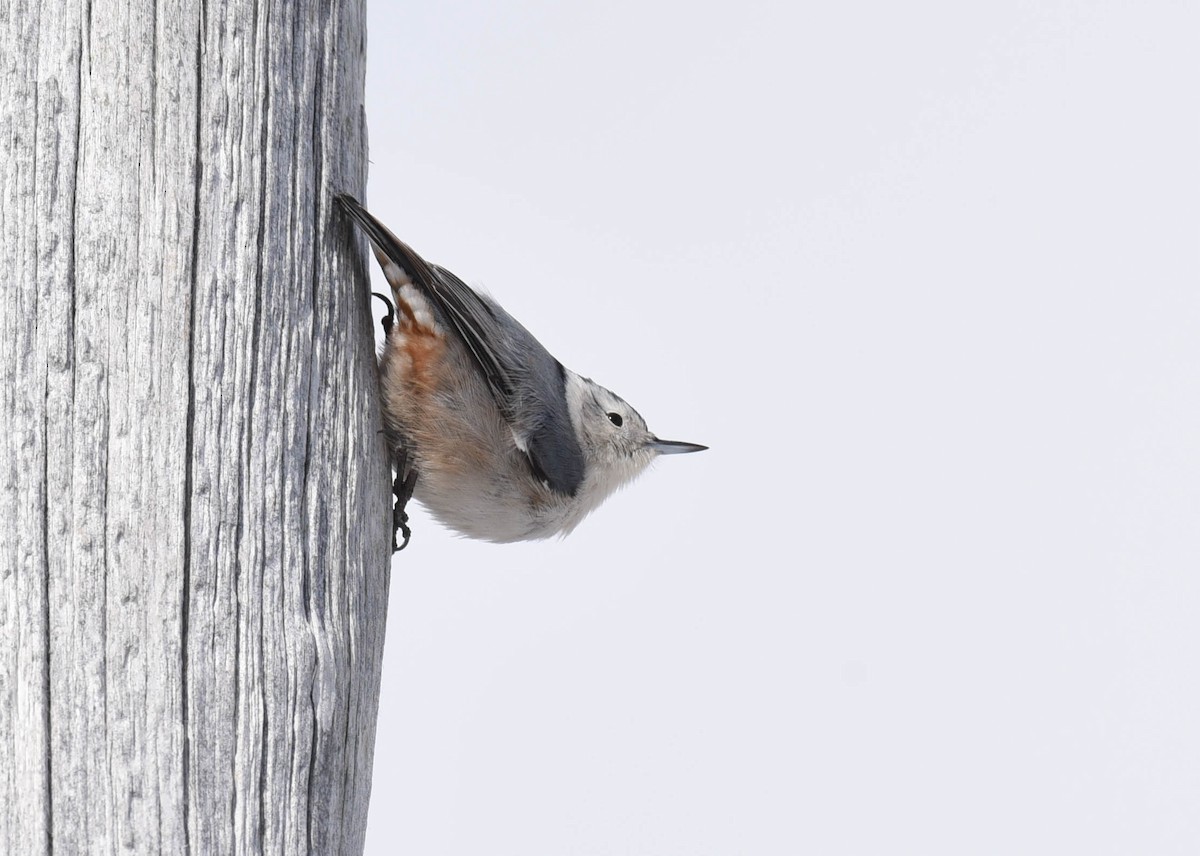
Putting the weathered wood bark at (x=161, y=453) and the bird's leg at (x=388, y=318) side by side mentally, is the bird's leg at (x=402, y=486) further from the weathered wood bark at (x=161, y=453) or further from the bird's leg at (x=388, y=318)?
the weathered wood bark at (x=161, y=453)

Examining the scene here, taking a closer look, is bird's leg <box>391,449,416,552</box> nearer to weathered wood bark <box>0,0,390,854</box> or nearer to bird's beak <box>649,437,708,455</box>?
weathered wood bark <box>0,0,390,854</box>

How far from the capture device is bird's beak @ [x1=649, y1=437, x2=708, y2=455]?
4.28 metres

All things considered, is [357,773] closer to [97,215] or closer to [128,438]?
[128,438]

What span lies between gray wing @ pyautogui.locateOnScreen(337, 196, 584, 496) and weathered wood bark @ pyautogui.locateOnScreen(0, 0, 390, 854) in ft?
→ 1.64

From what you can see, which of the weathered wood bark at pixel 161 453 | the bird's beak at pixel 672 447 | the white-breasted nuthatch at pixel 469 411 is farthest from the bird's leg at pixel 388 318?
the bird's beak at pixel 672 447

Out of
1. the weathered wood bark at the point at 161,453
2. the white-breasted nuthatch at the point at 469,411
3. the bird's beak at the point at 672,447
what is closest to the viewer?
the weathered wood bark at the point at 161,453

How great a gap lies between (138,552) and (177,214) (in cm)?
Answer: 52

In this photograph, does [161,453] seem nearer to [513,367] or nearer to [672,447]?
[513,367]

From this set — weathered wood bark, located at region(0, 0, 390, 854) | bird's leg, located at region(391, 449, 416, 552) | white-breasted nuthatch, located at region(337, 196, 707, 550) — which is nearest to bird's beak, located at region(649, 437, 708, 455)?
white-breasted nuthatch, located at region(337, 196, 707, 550)

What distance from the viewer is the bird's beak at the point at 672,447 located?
14.0 ft

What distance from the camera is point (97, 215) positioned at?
6.07 feet

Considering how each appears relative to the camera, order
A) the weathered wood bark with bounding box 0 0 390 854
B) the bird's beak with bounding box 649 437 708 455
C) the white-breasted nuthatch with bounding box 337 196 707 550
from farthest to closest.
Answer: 1. the bird's beak with bounding box 649 437 708 455
2. the white-breasted nuthatch with bounding box 337 196 707 550
3. the weathered wood bark with bounding box 0 0 390 854

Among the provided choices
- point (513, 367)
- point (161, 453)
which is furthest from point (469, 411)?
point (161, 453)

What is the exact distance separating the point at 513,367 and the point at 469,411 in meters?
0.17
